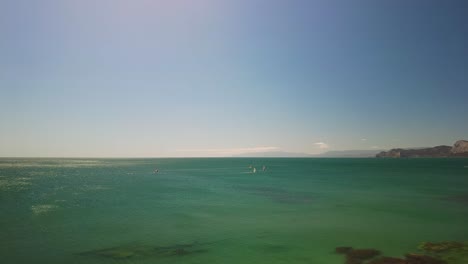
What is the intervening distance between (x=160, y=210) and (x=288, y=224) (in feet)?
45.6

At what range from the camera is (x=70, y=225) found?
22.7 metres

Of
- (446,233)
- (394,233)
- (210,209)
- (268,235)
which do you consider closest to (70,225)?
(210,209)

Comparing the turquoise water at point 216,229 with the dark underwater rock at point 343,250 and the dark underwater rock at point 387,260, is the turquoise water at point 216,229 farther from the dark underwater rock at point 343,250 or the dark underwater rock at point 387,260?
the dark underwater rock at point 387,260

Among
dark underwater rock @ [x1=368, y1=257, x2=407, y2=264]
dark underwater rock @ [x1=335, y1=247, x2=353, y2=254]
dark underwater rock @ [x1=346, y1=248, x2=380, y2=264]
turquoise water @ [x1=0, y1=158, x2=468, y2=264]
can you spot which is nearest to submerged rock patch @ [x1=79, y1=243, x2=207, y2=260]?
turquoise water @ [x1=0, y1=158, x2=468, y2=264]

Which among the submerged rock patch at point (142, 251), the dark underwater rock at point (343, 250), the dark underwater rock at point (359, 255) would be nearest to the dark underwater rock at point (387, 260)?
the dark underwater rock at point (359, 255)

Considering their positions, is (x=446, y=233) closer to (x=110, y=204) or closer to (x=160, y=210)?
(x=160, y=210)

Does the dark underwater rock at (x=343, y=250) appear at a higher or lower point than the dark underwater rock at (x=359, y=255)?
lower

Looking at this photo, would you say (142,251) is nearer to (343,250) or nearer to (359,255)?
(343,250)

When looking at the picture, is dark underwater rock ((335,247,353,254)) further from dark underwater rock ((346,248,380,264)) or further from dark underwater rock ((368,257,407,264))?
dark underwater rock ((368,257,407,264))

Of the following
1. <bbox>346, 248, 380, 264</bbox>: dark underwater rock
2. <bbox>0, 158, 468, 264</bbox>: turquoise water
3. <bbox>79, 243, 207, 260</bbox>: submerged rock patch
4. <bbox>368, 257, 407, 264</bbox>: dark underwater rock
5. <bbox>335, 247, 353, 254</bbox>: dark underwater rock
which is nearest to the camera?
<bbox>368, 257, 407, 264</bbox>: dark underwater rock

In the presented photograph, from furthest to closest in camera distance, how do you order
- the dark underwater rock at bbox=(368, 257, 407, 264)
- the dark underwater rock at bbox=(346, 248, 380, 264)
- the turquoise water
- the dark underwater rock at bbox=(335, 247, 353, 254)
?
1. the dark underwater rock at bbox=(335, 247, 353, 254)
2. the turquoise water
3. the dark underwater rock at bbox=(346, 248, 380, 264)
4. the dark underwater rock at bbox=(368, 257, 407, 264)

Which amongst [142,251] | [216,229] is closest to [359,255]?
[216,229]

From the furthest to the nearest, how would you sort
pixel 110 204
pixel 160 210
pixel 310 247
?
pixel 110 204, pixel 160 210, pixel 310 247

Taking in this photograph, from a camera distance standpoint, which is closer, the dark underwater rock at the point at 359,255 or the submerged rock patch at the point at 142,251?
the dark underwater rock at the point at 359,255
